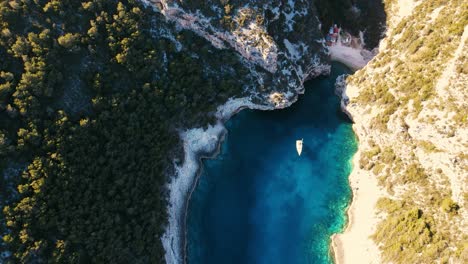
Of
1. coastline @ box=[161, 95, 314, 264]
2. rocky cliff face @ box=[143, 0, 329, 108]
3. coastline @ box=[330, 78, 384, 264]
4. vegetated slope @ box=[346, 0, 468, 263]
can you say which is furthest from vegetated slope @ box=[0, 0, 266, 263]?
vegetated slope @ box=[346, 0, 468, 263]

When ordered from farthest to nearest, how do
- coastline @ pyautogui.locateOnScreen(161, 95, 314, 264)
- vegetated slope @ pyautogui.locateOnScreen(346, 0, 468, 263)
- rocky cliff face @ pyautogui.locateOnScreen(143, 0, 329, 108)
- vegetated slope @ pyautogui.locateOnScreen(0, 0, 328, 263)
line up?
rocky cliff face @ pyautogui.locateOnScreen(143, 0, 329, 108)
coastline @ pyautogui.locateOnScreen(161, 95, 314, 264)
vegetated slope @ pyautogui.locateOnScreen(346, 0, 468, 263)
vegetated slope @ pyautogui.locateOnScreen(0, 0, 328, 263)

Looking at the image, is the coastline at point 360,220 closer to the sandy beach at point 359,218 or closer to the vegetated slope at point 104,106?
the sandy beach at point 359,218

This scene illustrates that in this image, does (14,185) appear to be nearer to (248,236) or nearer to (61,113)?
(61,113)

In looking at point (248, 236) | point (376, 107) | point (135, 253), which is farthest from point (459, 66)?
point (135, 253)

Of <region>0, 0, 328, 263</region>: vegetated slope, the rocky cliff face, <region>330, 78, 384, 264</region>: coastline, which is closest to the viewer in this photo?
<region>0, 0, 328, 263</region>: vegetated slope

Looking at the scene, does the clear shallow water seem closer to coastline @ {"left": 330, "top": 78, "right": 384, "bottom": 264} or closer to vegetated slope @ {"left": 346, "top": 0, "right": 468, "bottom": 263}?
coastline @ {"left": 330, "top": 78, "right": 384, "bottom": 264}

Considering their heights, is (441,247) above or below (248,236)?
above
